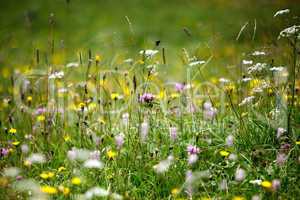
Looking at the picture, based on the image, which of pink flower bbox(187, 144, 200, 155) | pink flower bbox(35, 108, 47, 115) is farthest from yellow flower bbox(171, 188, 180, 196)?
pink flower bbox(35, 108, 47, 115)

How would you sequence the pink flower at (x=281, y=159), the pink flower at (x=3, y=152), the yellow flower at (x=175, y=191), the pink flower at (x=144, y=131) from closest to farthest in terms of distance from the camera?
the yellow flower at (x=175, y=191) → the pink flower at (x=281, y=159) → the pink flower at (x=3, y=152) → the pink flower at (x=144, y=131)

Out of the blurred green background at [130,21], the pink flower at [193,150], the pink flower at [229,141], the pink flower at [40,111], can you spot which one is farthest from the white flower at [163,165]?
the blurred green background at [130,21]

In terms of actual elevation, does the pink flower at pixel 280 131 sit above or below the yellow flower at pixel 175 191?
above

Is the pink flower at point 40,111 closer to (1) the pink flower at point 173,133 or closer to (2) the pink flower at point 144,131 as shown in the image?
(2) the pink flower at point 144,131

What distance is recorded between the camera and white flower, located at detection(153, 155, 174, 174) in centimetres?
288

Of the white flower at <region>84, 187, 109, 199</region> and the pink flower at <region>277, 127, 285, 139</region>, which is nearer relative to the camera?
the white flower at <region>84, 187, 109, 199</region>

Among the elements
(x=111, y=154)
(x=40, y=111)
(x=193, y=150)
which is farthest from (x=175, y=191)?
(x=40, y=111)

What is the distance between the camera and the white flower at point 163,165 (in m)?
2.88

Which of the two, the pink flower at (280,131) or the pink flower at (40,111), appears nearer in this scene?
the pink flower at (280,131)

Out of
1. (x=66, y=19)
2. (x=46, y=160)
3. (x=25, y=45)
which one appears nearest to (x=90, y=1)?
(x=66, y=19)

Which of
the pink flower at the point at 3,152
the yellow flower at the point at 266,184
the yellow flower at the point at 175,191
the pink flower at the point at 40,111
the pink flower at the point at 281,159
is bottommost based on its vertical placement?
the yellow flower at the point at 175,191

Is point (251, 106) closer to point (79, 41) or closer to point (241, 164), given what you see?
point (241, 164)

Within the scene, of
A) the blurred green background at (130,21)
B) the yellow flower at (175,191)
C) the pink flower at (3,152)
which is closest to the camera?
the yellow flower at (175,191)

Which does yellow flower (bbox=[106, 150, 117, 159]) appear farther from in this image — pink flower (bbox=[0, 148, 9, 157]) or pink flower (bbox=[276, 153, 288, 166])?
pink flower (bbox=[276, 153, 288, 166])
